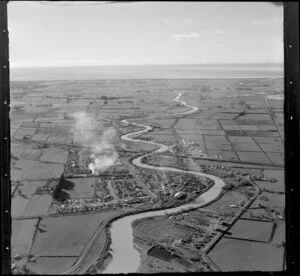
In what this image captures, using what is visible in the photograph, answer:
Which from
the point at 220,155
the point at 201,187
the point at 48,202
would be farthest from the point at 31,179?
the point at 220,155

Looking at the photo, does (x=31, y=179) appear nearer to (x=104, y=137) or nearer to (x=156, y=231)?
(x=156, y=231)

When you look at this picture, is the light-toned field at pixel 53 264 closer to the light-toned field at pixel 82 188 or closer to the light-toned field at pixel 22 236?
the light-toned field at pixel 22 236

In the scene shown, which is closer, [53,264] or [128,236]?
[53,264]

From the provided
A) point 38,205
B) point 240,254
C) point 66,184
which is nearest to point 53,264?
point 38,205

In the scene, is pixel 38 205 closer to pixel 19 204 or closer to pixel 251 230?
pixel 19 204

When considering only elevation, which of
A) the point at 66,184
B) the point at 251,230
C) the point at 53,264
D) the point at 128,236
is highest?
the point at 53,264

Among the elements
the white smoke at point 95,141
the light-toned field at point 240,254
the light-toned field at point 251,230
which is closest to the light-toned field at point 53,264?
the light-toned field at point 240,254

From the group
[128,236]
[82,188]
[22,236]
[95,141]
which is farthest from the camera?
[95,141]

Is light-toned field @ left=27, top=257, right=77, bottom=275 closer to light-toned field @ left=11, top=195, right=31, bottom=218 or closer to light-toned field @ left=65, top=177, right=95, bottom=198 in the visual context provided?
light-toned field @ left=11, top=195, right=31, bottom=218
